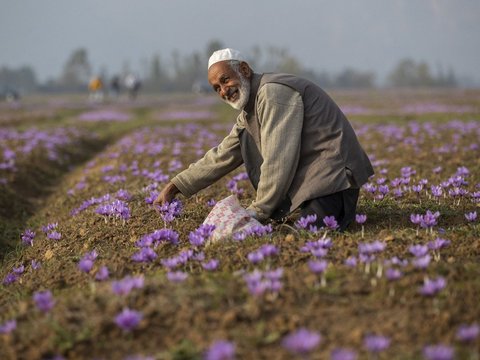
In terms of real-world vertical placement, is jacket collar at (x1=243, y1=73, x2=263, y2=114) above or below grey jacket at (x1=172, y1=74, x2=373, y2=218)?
above

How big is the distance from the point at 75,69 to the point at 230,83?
13000 centimetres

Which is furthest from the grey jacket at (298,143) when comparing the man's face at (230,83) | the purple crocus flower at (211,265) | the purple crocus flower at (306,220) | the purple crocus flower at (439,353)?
the purple crocus flower at (439,353)

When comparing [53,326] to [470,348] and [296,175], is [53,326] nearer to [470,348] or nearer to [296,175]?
[470,348]

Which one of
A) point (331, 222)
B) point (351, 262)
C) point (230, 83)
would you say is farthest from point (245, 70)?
point (351, 262)

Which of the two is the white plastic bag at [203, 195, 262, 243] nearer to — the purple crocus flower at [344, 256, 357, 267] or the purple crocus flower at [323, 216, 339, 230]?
the purple crocus flower at [323, 216, 339, 230]

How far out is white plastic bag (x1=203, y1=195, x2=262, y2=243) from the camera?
4.61 m

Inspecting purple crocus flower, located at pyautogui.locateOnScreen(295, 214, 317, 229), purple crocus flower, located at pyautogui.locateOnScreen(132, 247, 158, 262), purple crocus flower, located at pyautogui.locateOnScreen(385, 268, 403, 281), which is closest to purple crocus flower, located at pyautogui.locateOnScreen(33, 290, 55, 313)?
purple crocus flower, located at pyautogui.locateOnScreen(132, 247, 158, 262)

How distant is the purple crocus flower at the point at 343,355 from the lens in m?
2.44

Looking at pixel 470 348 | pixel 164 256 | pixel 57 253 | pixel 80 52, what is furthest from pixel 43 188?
pixel 80 52

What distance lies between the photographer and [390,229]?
478 cm

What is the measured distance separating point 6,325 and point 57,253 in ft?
6.73

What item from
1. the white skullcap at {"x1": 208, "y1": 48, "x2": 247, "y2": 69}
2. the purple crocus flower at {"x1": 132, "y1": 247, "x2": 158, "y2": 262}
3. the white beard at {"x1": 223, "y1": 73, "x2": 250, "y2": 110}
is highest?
the white skullcap at {"x1": 208, "y1": 48, "x2": 247, "y2": 69}

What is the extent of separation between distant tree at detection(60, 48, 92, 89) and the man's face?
412 feet

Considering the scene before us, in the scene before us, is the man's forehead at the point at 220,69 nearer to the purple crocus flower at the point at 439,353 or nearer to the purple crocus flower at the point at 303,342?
the purple crocus flower at the point at 303,342
